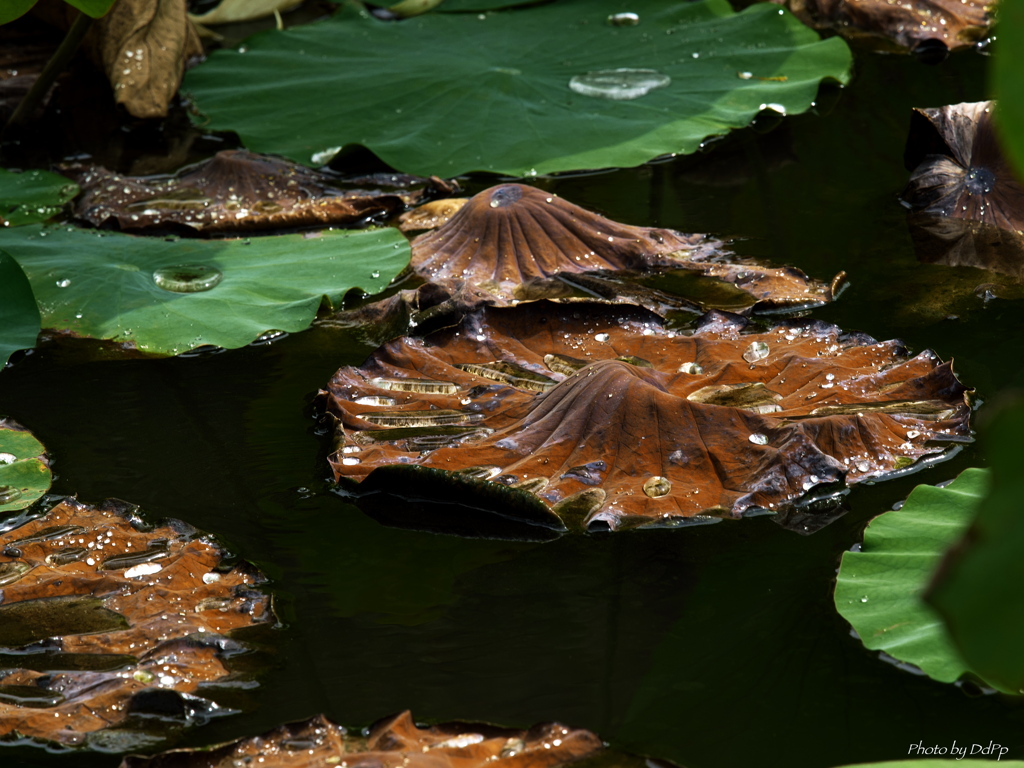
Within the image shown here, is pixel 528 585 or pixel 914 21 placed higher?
pixel 914 21

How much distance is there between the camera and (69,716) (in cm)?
111

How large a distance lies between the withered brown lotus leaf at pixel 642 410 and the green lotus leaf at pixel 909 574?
15 centimetres

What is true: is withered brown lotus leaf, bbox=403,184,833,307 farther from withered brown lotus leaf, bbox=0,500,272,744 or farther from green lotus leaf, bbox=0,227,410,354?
withered brown lotus leaf, bbox=0,500,272,744

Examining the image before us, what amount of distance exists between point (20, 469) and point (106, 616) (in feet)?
1.28

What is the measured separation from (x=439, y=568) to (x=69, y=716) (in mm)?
462

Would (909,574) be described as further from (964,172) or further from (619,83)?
(619,83)

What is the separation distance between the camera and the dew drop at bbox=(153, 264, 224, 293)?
2.02 metres

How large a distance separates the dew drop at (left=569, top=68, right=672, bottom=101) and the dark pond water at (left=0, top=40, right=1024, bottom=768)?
0.89 m

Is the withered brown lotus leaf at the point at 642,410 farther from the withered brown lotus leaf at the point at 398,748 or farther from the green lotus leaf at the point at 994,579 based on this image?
the green lotus leaf at the point at 994,579

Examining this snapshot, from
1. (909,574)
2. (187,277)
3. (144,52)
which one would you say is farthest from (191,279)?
(909,574)

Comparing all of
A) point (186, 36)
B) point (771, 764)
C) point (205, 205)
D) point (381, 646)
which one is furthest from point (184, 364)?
point (186, 36)

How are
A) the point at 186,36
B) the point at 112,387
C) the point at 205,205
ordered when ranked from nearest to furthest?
1. the point at 112,387
2. the point at 205,205
3. the point at 186,36

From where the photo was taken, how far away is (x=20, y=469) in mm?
1553

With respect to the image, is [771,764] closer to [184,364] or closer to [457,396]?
[457,396]
